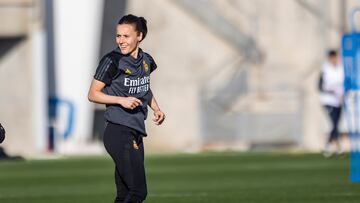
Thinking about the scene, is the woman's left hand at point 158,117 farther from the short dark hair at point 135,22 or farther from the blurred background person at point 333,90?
the blurred background person at point 333,90

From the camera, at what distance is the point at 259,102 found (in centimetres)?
3594

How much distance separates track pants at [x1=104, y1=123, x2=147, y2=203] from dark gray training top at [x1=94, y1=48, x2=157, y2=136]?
8cm

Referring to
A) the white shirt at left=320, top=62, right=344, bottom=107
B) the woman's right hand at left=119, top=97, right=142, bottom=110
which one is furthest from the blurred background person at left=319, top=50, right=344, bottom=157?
the woman's right hand at left=119, top=97, right=142, bottom=110

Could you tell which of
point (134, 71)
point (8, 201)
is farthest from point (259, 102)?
point (134, 71)

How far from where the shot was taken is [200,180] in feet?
64.8

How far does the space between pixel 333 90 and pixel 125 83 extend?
1604 centimetres

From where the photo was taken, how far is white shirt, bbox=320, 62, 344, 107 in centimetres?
2670

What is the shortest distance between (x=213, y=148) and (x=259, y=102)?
314 cm

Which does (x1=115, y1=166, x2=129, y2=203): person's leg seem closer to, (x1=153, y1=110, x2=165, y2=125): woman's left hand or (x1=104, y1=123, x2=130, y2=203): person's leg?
(x1=104, y1=123, x2=130, y2=203): person's leg

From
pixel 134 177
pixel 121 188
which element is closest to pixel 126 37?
pixel 134 177

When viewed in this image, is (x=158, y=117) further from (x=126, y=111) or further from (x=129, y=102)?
(x=129, y=102)

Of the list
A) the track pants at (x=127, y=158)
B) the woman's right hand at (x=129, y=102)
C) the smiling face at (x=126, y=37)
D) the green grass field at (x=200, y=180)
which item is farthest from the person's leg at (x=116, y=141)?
the green grass field at (x=200, y=180)

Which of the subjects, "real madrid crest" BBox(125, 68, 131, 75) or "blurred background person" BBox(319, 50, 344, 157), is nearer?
"real madrid crest" BBox(125, 68, 131, 75)

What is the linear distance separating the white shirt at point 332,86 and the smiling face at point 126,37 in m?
15.9
